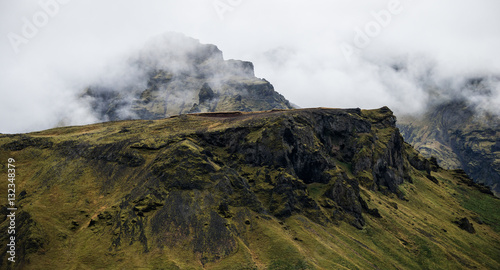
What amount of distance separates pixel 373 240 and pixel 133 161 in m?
105

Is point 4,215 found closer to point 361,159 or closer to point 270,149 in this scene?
point 270,149

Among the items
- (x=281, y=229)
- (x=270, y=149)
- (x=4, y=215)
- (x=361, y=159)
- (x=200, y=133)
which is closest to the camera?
(x=4, y=215)

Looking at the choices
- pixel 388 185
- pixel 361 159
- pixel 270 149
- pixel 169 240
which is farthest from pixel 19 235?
pixel 388 185

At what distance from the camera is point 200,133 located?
15312 centimetres

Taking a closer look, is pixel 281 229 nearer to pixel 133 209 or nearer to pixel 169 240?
pixel 169 240

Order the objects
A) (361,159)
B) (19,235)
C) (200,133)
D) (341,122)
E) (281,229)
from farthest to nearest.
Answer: (341,122), (361,159), (200,133), (281,229), (19,235)

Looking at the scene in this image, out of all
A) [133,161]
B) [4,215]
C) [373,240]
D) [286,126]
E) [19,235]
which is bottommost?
[373,240]

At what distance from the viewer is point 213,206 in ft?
372

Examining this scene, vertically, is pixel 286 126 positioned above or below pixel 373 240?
above

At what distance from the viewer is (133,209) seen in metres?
107

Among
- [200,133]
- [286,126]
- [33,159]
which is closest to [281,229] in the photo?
[286,126]

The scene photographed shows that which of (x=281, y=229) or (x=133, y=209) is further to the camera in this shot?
(x=281, y=229)

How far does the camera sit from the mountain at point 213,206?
96625mm

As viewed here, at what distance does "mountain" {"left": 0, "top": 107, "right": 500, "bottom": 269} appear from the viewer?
9662cm
